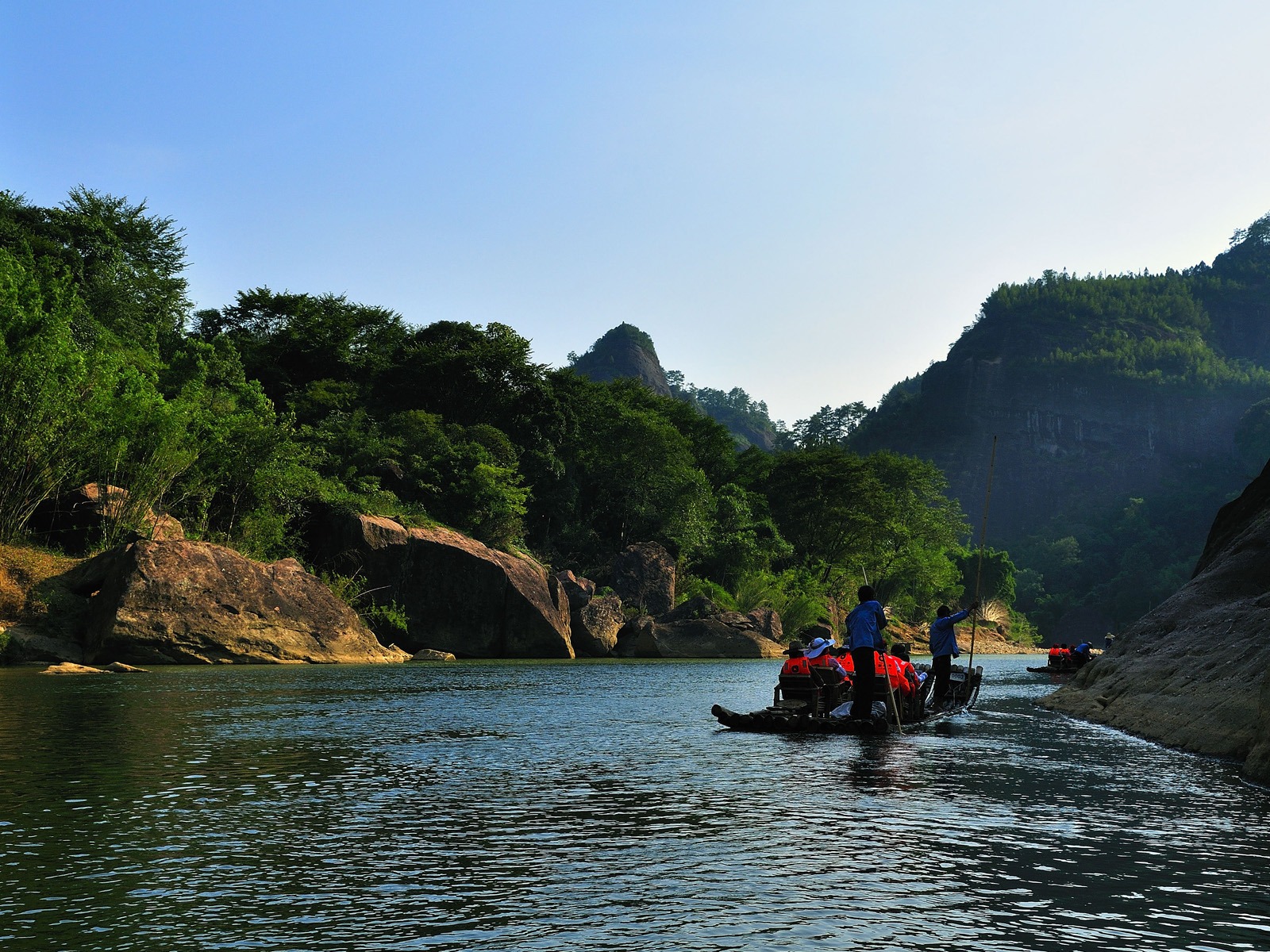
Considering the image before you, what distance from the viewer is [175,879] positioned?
327 inches

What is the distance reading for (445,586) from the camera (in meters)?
49.6

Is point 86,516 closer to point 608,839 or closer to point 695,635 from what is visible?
point 695,635

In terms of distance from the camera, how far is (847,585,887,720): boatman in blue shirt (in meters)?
18.8

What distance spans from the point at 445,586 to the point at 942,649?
2952 centimetres

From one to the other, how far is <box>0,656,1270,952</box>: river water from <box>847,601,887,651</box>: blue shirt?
170cm

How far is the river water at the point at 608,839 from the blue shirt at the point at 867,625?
1.70 m


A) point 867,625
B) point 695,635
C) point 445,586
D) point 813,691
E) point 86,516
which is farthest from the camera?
point 695,635

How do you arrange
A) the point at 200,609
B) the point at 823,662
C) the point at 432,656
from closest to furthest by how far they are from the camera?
1. the point at 823,662
2. the point at 200,609
3. the point at 432,656

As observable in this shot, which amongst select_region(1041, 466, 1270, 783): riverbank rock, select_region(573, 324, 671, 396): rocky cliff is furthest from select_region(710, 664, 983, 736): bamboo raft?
select_region(573, 324, 671, 396): rocky cliff

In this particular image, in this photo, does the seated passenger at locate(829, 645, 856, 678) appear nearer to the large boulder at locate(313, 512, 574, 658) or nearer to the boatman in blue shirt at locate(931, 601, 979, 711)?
the boatman in blue shirt at locate(931, 601, 979, 711)

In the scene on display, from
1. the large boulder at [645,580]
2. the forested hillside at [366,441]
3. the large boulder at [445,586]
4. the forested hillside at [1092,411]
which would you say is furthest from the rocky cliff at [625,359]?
the large boulder at [445,586]

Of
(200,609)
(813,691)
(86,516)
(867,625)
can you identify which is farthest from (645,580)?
(867,625)

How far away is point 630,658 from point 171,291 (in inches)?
1382

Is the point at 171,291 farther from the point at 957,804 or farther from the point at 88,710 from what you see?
the point at 957,804
